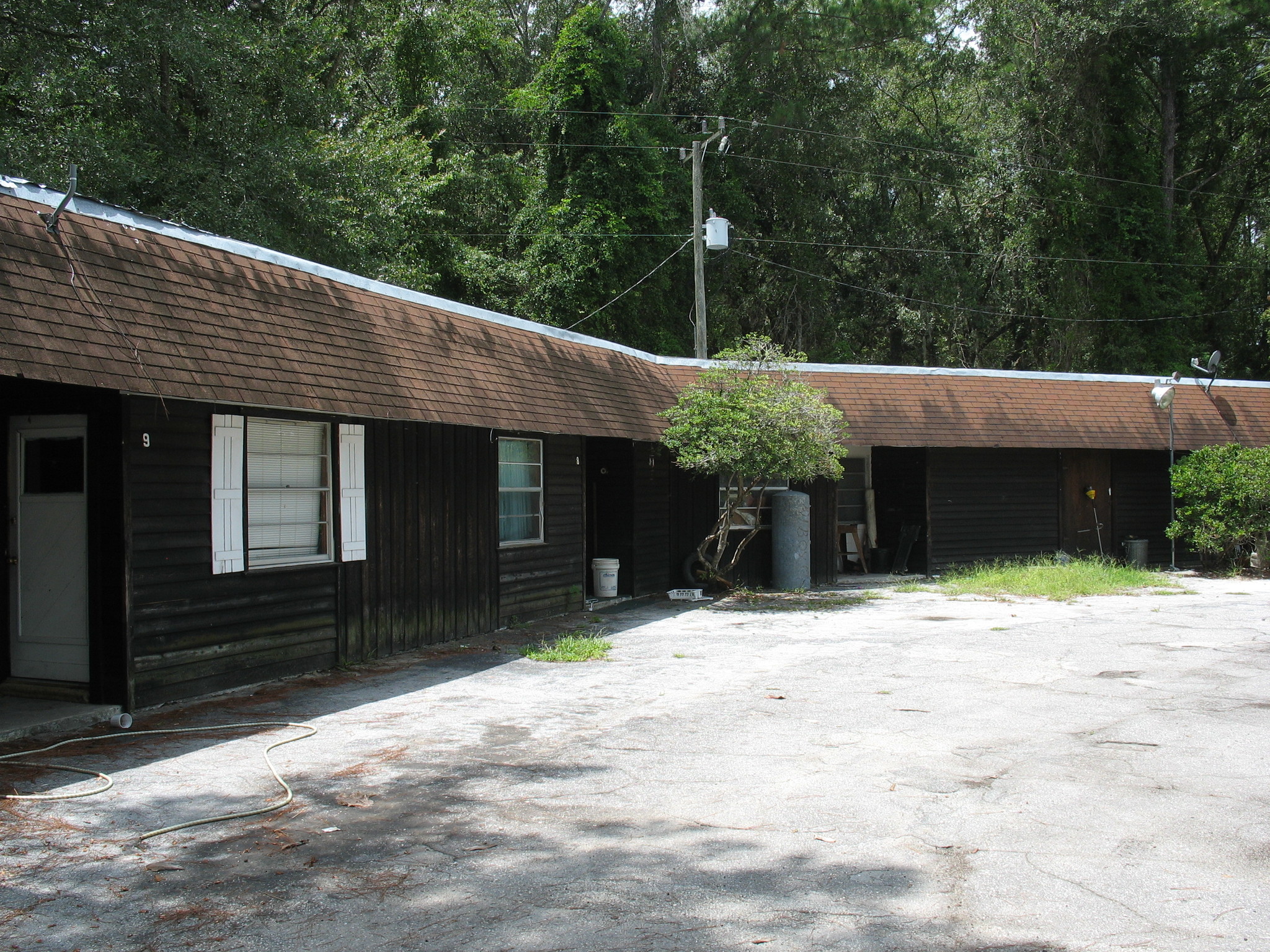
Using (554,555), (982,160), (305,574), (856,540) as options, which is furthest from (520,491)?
(982,160)

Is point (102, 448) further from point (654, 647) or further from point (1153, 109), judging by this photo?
point (1153, 109)

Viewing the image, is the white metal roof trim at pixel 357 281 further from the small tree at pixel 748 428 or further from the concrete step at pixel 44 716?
the concrete step at pixel 44 716

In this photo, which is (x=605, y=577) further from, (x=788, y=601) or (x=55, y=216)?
(x=55, y=216)

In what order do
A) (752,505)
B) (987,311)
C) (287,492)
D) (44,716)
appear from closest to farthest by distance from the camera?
(44,716), (287,492), (752,505), (987,311)

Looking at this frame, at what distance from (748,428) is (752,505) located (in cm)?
311

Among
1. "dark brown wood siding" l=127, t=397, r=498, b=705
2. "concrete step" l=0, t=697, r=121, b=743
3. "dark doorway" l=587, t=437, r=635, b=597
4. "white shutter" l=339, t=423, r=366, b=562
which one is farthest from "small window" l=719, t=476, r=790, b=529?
"concrete step" l=0, t=697, r=121, b=743

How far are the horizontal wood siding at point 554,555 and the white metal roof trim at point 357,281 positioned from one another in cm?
150

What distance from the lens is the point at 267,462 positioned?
891 cm

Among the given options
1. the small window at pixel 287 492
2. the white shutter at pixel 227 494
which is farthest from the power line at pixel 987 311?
the white shutter at pixel 227 494

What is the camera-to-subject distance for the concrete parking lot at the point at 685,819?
3867 mm

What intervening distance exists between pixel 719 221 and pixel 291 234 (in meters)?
8.53

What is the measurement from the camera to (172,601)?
305 inches

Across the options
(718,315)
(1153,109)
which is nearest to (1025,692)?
(718,315)

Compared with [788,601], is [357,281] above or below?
above
